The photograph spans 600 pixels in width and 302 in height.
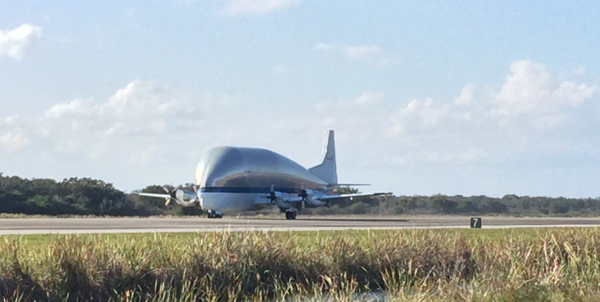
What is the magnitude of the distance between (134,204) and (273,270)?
87.2 metres

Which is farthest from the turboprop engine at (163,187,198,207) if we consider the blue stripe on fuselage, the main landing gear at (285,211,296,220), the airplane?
the main landing gear at (285,211,296,220)

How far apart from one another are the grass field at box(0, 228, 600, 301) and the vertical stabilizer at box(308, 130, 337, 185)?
80.9m

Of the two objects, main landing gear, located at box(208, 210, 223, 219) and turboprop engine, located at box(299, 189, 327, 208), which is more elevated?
turboprop engine, located at box(299, 189, 327, 208)

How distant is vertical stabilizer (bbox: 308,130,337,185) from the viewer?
114500 mm

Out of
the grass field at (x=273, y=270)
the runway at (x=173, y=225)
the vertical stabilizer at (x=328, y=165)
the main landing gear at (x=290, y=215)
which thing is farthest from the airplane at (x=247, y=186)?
the grass field at (x=273, y=270)

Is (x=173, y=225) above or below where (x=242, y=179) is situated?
below

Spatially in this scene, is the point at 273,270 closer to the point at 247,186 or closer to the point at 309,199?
the point at 247,186

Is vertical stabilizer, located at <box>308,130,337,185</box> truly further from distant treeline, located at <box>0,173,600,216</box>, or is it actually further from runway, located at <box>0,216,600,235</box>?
runway, located at <box>0,216,600,235</box>

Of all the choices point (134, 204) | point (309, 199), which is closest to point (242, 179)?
point (309, 199)

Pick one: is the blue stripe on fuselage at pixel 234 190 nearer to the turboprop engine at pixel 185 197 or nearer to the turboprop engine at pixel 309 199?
the turboprop engine at pixel 309 199

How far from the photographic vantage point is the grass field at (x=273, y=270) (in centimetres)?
2292

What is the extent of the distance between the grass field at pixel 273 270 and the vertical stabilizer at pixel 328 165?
80856 mm

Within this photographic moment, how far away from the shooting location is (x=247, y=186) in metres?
88.8

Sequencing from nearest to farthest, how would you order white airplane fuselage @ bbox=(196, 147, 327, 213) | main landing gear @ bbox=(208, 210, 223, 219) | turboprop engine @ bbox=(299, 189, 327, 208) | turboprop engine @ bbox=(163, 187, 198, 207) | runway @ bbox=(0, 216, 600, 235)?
runway @ bbox=(0, 216, 600, 235) < white airplane fuselage @ bbox=(196, 147, 327, 213) < main landing gear @ bbox=(208, 210, 223, 219) < turboprop engine @ bbox=(163, 187, 198, 207) < turboprop engine @ bbox=(299, 189, 327, 208)
